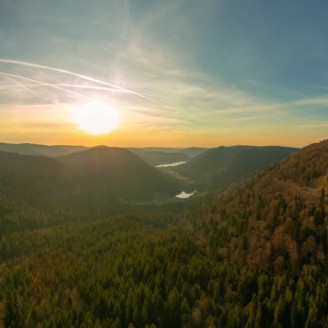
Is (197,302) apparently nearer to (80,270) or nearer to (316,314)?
(316,314)

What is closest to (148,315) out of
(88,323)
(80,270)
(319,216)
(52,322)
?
(88,323)

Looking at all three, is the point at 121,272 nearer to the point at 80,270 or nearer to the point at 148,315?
the point at 80,270

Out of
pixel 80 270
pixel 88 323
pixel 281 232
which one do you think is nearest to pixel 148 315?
pixel 88 323

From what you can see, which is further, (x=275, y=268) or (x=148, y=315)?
(x=275, y=268)

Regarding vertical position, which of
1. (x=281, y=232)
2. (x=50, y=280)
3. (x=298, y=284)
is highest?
(x=281, y=232)

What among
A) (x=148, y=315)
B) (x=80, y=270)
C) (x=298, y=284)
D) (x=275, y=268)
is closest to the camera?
(x=148, y=315)

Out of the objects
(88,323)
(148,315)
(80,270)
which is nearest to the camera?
(88,323)

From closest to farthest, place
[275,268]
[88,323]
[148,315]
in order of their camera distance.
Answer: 1. [88,323]
2. [148,315]
3. [275,268]

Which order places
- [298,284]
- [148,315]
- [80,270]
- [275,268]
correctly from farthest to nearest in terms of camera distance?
[80,270] < [275,268] < [298,284] < [148,315]

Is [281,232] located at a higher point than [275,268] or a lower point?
higher
